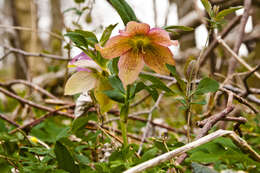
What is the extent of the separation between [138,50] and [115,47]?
0.14 ft

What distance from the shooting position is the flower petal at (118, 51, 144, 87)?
0.32m

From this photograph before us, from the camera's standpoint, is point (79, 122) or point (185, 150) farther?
point (79, 122)

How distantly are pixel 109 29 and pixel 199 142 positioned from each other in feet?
0.67

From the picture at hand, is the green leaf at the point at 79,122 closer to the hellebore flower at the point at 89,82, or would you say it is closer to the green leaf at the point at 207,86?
the hellebore flower at the point at 89,82

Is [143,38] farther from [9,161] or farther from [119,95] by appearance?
[9,161]

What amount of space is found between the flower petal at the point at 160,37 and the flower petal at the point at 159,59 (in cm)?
1

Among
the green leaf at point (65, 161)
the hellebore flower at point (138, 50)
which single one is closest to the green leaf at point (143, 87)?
the hellebore flower at point (138, 50)

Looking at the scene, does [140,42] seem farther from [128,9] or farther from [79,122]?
[79,122]

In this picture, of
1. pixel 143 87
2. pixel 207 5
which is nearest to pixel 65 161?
pixel 143 87

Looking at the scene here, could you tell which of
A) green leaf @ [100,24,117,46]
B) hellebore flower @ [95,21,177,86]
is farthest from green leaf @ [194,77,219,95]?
green leaf @ [100,24,117,46]

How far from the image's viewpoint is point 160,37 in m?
0.34

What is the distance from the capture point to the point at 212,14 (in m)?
0.38

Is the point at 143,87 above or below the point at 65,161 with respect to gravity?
above

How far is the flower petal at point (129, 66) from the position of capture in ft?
1.05
